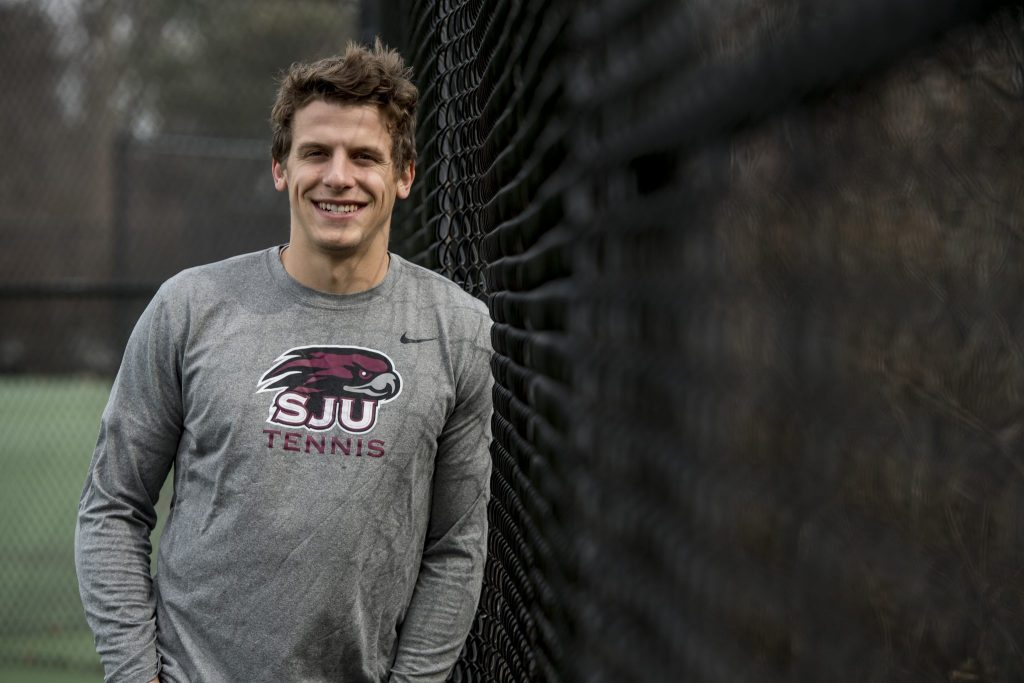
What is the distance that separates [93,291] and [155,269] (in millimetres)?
1804

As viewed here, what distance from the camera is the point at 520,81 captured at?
4.00 ft

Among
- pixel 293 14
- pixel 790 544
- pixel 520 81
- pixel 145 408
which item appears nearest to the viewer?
pixel 790 544

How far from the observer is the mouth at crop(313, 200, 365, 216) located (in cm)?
215

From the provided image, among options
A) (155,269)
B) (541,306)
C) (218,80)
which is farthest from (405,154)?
(218,80)

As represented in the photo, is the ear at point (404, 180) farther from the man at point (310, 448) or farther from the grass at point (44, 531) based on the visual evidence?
the grass at point (44, 531)

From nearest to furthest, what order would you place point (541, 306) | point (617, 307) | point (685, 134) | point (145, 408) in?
point (685, 134)
point (617, 307)
point (541, 306)
point (145, 408)

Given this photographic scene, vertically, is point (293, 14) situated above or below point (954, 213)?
above

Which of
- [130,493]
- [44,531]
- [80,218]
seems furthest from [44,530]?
[130,493]

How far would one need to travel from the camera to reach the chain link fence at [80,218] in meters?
6.29

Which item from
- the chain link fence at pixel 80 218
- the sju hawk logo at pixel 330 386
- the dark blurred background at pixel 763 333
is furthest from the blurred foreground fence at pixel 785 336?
the chain link fence at pixel 80 218

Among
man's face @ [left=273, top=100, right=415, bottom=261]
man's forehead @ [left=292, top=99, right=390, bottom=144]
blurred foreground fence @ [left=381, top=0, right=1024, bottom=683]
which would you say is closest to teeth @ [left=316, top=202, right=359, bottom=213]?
man's face @ [left=273, top=100, right=415, bottom=261]

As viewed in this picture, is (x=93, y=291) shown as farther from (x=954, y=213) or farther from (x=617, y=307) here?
(x=954, y=213)

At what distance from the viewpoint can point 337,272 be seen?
7.17 ft

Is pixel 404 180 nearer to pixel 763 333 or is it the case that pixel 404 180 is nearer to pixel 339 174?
pixel 339 174
